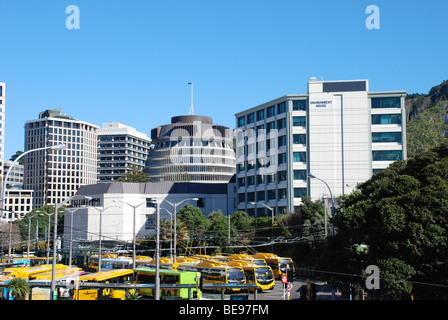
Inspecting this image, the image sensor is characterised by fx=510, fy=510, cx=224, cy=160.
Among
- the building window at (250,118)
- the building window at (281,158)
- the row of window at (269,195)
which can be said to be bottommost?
the row of window at (269,195)

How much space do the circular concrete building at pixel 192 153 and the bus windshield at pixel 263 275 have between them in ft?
317

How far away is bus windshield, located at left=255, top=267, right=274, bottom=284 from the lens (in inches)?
1742

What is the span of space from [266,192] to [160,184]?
89.1 ft

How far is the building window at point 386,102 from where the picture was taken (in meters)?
82.6

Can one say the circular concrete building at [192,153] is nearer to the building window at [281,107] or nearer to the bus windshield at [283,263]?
the building window at [281,107]

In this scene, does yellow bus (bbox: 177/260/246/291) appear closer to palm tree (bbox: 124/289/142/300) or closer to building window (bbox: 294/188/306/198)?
palm tree (bbox: 124/289/142/300)

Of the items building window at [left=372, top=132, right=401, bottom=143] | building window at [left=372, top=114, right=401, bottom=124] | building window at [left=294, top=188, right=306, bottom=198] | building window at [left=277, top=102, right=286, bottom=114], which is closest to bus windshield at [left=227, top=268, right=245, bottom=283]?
building window at [left=294, top=188, right=306, bottom=198]

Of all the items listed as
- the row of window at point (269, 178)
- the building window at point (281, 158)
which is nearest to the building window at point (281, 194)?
the row of window at point (269, 178)

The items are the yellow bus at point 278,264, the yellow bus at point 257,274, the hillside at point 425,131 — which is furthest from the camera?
the hillside at point 425,131

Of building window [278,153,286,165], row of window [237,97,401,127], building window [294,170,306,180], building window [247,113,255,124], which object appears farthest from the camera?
building window [247,113,255,124]

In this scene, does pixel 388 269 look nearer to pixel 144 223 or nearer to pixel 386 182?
pixel 386 182

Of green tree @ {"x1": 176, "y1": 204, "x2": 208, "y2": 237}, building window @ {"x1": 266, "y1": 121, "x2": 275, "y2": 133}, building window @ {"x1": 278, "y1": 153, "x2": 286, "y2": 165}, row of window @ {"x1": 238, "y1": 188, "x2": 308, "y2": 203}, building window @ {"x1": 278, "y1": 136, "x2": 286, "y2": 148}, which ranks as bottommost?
green tree @ {"x1": 176, "y1": 204, "x2": 208, "y2": 237}

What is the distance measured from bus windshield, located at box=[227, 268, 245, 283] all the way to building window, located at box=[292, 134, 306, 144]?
150 ft

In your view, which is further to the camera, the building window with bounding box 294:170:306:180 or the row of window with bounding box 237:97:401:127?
the building window with bounding box 294:170:306:180
